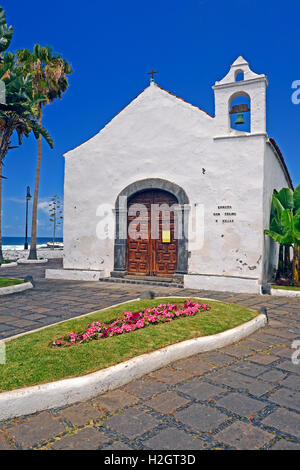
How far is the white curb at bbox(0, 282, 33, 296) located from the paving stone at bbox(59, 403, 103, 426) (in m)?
6.33

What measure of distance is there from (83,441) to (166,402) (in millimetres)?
906

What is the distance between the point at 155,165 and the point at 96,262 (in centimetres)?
382

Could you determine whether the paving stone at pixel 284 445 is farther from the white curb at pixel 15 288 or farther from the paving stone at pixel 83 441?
the white curb at pixel 15 288

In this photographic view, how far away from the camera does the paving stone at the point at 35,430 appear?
258 cm

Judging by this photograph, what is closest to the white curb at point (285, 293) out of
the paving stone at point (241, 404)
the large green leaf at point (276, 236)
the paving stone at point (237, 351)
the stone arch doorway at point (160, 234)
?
the large green leaf at point (276, 236)

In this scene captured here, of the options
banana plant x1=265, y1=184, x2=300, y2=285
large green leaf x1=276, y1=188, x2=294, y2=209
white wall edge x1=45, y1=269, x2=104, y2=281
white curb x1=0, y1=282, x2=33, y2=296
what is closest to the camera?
white curb x1=0, y1=282, x2=33, y2=296

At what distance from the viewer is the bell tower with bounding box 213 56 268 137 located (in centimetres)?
960

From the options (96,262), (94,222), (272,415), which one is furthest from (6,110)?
(272,415)

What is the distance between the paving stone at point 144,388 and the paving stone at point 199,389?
0.70 ft

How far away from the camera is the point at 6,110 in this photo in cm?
959

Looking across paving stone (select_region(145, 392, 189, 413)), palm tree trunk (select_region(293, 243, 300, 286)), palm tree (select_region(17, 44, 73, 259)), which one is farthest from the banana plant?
palm tree (select_region(17, 44, 73, 259))

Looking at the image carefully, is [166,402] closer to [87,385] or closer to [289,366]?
[87,385]

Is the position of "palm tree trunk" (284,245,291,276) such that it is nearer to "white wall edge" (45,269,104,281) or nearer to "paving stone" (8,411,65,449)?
"white wall edge" (45,269,104,281)
